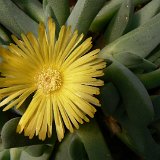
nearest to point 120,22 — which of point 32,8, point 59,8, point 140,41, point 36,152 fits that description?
point 140,41

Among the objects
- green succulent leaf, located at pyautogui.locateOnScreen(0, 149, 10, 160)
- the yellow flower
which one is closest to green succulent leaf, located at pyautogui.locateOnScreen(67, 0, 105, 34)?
the yellow flower

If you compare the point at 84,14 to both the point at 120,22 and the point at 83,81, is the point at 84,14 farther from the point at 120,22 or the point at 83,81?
the point at 83,81

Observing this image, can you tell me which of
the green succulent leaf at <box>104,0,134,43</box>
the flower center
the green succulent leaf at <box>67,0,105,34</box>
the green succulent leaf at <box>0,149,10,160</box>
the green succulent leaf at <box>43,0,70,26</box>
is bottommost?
the green succulent leaf at <box>0,149,10,160</box>

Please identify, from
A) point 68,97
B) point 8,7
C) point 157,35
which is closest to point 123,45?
point 157,35

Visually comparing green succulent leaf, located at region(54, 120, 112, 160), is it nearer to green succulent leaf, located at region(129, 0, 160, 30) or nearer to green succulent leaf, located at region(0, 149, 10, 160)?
green succulent leaf, located at region(0, 149, 10, 160)

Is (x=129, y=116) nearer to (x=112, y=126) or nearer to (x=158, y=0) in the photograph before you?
(x=112, y=126)

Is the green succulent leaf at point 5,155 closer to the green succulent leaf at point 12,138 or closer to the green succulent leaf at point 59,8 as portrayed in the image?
Answer: the green succulent leaf at point 12,138

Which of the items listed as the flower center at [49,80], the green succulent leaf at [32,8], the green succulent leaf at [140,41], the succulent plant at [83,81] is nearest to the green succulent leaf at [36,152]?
the succulent plant at [83,81]
